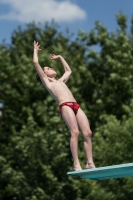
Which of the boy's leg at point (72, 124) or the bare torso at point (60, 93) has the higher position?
the bare torso at point (60, 93)

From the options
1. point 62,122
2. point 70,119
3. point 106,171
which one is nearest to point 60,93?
point 70,119

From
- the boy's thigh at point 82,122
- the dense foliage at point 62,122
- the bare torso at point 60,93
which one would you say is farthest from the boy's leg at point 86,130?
the dense foliage at point 62,122

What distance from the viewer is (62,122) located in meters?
21.0

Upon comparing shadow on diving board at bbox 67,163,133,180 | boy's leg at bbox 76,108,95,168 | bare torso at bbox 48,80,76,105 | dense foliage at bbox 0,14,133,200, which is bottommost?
shadow on diving board at bbox 67,163,133,180

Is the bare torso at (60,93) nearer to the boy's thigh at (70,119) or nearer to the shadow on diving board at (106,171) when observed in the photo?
the boy's thigh at (70,119)

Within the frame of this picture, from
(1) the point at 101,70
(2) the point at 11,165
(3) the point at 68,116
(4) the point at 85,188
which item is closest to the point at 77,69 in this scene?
(1) the point at 101,70

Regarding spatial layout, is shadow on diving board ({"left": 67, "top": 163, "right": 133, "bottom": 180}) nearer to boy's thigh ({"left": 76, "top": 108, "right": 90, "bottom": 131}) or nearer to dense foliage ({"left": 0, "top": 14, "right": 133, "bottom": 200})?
boy's thigh ({"left": 76, "top": 108, "right": 90, "bottom": 131})

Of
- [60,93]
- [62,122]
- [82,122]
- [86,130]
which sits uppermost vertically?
[62,122]

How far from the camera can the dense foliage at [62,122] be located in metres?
18.4

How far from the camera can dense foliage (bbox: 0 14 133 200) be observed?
60.4 ft

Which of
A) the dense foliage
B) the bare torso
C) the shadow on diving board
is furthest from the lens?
the dense foliage

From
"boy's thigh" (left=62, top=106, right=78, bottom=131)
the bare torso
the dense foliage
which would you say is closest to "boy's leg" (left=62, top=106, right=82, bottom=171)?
"boy's thigh" (left=62, top=106, right=78, bottom=131)

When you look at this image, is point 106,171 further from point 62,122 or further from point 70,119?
point 62,122

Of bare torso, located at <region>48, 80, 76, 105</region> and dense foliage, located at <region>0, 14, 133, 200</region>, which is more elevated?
dense foliage, located at <region>0, 14, 133, 200</region>
